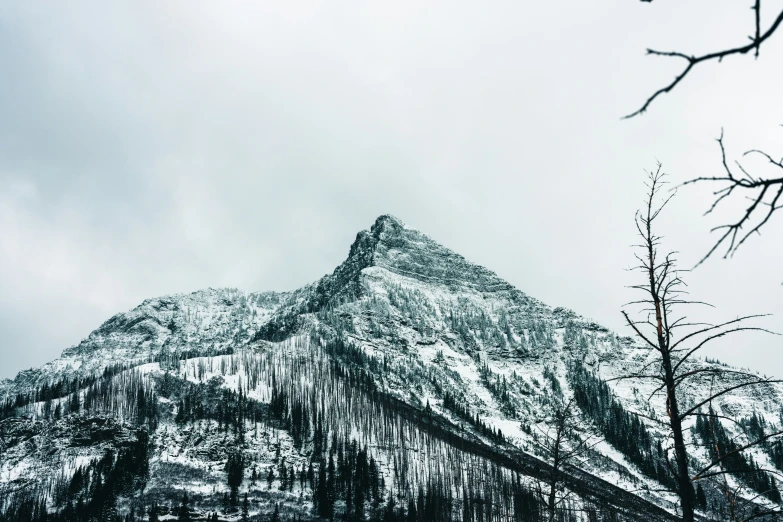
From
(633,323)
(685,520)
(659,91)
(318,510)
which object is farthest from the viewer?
(318,510)

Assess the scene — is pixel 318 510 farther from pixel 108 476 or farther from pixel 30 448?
pixel 30 448

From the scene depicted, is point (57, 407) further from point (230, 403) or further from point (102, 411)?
point (230, 403)

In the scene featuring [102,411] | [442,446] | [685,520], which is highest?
[102,411]

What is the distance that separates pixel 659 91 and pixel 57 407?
20559cm

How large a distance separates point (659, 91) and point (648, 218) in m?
7.13

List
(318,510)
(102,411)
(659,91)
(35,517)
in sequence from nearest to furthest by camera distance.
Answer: (659,91) → (35,517) → (318,510) → (102,411)

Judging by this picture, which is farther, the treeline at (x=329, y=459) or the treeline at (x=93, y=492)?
the treeline at (x=329, y=459)

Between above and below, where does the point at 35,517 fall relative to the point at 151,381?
below

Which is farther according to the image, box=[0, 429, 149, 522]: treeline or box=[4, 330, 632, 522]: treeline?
box=[4, 330, 632, 522]: treeline

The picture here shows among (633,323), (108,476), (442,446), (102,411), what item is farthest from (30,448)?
(633,323)

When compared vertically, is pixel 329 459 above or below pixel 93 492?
above

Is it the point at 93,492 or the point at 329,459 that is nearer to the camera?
the point at 93,492

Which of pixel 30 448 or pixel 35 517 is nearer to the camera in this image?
pixel 35 517

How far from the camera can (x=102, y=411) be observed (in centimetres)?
16912
